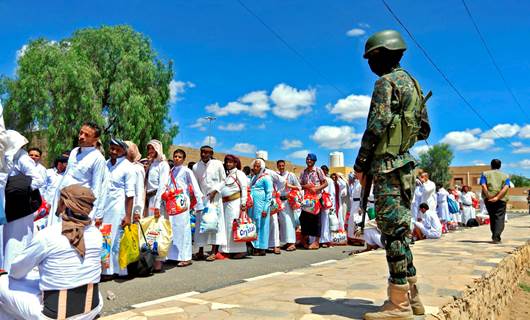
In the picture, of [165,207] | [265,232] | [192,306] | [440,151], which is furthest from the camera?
[440,151]

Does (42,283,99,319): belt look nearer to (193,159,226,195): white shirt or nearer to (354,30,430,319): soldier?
(354,30,430,319): soldier

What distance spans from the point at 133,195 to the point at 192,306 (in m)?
2.47

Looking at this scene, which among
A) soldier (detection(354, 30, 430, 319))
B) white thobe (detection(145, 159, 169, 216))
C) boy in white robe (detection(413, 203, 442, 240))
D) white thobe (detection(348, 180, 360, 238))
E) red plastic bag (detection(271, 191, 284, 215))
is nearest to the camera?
soldier (detection(354, 30, 430, 319))

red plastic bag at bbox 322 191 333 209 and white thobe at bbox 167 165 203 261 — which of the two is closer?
white thobe at bbox 167 165 203 261

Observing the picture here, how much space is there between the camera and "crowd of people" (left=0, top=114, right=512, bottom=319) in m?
2.69

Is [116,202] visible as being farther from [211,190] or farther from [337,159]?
[337,159]

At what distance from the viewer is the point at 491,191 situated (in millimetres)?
8461

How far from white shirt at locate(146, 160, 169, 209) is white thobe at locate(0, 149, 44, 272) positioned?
2.19 meters

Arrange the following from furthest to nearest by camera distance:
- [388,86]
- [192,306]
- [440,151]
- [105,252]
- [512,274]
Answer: [440,151], [512,274], [105,252], [192,306], [388,86]

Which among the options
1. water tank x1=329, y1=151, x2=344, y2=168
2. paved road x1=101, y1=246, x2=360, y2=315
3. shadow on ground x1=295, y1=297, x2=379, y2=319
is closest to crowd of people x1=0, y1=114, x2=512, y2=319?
paved road x1=101, y1=246, x2=360, y2=315

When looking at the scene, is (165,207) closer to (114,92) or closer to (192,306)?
(192,306)

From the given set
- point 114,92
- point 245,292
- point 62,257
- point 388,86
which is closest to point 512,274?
point 245,292

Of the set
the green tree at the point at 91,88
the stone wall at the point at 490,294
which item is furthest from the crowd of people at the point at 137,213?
the green tree at the point at 91,88

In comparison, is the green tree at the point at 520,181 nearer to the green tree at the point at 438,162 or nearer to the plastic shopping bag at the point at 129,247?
the green tree at the point at 438,162
